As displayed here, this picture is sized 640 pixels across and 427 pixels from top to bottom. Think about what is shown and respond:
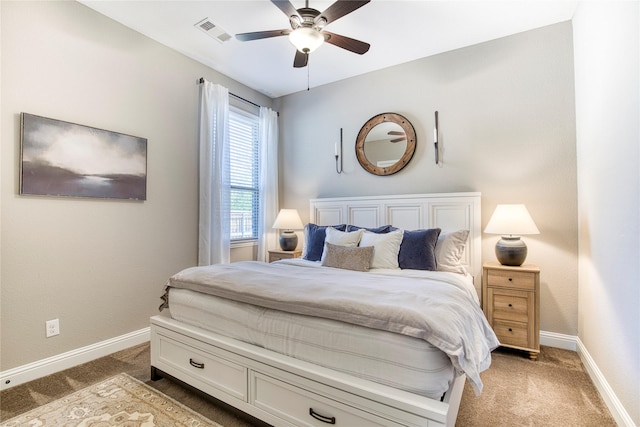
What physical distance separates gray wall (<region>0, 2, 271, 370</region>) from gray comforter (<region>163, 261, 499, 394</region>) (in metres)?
0.89

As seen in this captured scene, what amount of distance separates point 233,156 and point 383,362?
10.5ft

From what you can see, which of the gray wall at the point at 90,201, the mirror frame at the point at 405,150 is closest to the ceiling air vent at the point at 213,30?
the gray wall at the point at 90,201

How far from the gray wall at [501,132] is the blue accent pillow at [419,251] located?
30.9 inches

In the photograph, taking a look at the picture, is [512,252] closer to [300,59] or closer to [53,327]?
[300,59]

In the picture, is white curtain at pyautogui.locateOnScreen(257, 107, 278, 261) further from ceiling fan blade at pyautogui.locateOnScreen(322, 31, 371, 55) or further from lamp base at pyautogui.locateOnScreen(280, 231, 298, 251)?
ceiling fan blade at pyautogui.locateOnScreen(322, 31, 371, 55)

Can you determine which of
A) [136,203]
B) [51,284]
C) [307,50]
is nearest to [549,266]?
[307,50]

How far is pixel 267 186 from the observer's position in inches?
162

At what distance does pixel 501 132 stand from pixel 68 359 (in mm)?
4296

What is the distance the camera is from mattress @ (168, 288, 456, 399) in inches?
48.9

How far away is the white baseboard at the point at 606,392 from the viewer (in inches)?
63.7

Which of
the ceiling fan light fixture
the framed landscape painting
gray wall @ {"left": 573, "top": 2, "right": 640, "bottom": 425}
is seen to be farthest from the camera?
the framed landscape painting

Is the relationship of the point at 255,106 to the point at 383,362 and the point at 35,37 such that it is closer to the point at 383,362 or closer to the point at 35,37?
the point at 35,37

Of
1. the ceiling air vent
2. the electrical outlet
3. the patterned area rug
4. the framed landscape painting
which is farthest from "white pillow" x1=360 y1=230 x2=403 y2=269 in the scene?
the electrical outlet

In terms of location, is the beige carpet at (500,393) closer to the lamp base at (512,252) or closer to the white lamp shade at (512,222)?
the lamp base at (512,252)
